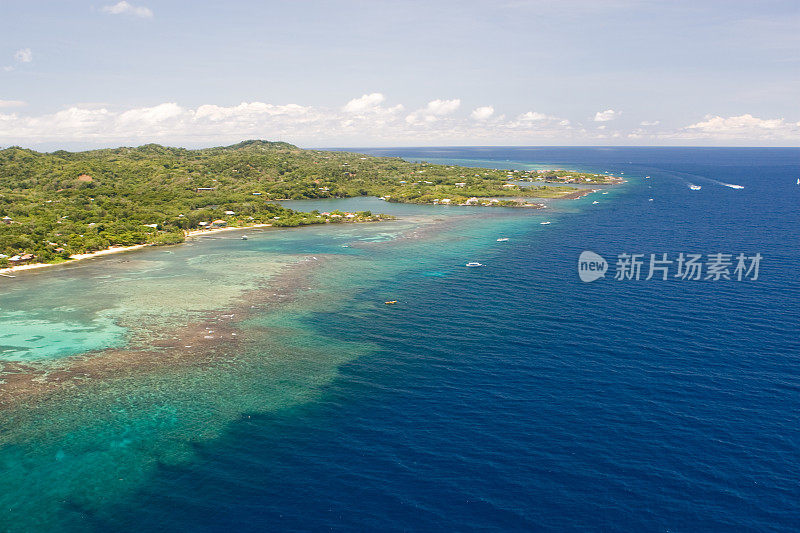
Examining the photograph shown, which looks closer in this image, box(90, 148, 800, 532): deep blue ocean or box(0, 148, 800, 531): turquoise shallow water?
box(90, 148, 800, 532): deep blue ocean

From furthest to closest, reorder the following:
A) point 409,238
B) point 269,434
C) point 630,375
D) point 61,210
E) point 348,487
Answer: point 61,210
point 409,238
point 630,375
point 269,434
point 348,487

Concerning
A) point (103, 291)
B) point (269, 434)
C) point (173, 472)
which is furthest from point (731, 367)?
point (103, 291)

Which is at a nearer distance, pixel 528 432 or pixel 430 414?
pixel 528 432

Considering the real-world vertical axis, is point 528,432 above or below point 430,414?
below

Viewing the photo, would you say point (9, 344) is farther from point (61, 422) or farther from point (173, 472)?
point (173, 472)

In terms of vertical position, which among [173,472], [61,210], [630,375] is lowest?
[173,472]
